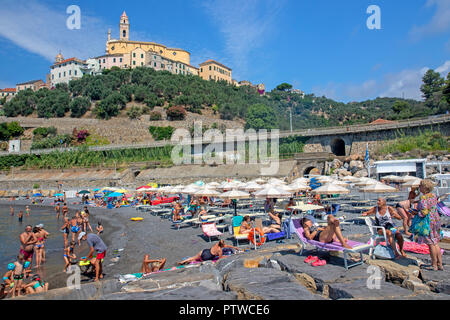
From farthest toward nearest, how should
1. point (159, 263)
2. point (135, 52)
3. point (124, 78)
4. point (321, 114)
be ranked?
point (321, 114) < point (135, 52) < point (124, 78) < point (159, 263)

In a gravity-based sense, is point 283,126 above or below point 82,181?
above

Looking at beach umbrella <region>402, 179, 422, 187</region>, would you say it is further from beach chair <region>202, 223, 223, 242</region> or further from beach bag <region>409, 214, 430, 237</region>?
beach bag <region>409, 214, 430, 237</region>

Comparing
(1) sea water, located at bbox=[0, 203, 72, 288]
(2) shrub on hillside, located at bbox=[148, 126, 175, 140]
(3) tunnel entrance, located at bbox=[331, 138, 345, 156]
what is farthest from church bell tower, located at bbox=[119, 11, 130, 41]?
(1) sea water, located at bbox=[0, 203, 72, 288]

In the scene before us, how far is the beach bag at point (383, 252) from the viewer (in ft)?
17.4

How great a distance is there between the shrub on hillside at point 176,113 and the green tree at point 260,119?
14523 mm

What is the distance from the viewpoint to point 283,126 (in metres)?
75.4

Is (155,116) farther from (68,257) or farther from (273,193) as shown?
(68,257)

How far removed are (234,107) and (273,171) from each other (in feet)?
129

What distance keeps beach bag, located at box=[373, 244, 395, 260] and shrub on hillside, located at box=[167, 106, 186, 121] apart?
61.9 metres

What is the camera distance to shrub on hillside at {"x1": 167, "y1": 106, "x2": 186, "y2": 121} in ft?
213

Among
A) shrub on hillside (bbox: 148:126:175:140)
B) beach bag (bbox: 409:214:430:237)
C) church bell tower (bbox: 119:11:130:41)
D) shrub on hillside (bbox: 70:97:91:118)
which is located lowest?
beach bag (bbox: 409:214:430:237)

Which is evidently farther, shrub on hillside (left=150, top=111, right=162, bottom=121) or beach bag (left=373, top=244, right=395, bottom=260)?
shrub on hillside (left=150, top=111, right=162, bottom=121)
